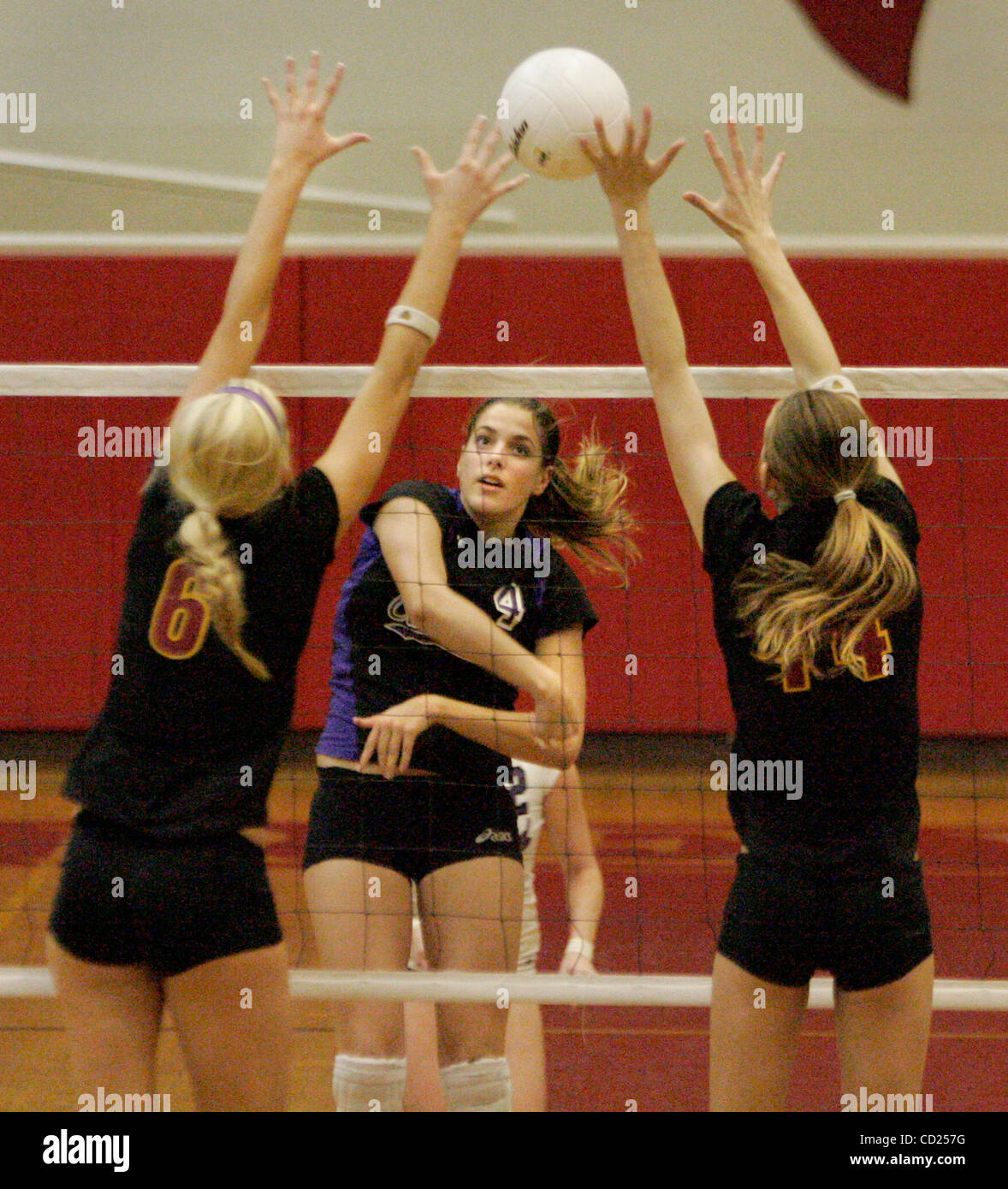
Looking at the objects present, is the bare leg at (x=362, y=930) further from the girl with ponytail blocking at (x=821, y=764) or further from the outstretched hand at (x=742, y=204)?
the outstretched hand at (x=742, y=204)

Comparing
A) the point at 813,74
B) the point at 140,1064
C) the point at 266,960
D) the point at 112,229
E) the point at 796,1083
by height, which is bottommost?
the point at 796,1083

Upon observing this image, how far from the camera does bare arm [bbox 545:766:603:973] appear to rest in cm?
301

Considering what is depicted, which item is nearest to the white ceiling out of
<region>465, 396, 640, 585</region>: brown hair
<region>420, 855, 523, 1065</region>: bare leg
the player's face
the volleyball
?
the volleyball

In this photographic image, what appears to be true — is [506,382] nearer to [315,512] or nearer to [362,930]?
[315,512]

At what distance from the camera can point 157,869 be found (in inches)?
83.2

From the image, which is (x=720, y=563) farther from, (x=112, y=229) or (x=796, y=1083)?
(x=112, y=229)

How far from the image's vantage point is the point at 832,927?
2.22 m

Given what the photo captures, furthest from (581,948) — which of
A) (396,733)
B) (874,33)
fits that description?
(874,33)

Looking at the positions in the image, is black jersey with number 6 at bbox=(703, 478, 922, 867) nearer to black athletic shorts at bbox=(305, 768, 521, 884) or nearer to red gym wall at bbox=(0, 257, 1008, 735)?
black athletic shorts at bbox=(305, 768, 521, 884)

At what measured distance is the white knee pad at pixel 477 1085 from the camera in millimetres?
2764

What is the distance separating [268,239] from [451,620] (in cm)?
85

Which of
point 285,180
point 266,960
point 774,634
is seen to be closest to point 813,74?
point 285,180

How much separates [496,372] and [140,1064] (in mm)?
1563

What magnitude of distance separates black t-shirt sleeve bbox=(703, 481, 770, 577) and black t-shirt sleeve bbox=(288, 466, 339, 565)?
66 cm
